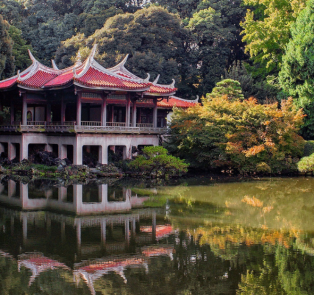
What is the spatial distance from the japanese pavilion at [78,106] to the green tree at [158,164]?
73.6 inches

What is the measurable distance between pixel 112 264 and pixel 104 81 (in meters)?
17.0

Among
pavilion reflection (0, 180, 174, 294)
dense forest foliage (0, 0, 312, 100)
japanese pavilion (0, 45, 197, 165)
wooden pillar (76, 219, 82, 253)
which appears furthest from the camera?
dense forest foliage (0, 0, 312, 100)

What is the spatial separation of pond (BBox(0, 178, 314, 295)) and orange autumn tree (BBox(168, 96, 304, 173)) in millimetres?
6421

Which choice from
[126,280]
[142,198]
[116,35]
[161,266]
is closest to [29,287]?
[126,280]

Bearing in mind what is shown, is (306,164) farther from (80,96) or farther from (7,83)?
(7,83)

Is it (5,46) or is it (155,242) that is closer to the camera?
(155,242)

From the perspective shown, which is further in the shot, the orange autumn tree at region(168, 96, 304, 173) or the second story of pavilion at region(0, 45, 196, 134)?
the second story of pavilion at region(0, 45, 196, 134)

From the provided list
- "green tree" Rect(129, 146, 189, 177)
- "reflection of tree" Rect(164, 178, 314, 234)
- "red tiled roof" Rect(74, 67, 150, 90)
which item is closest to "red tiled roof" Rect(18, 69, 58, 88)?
"red tiled roof" Rect(74, 67, 150, 90)

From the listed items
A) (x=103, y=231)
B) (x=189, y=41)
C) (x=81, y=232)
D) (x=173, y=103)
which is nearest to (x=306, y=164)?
(x=173, y=103)

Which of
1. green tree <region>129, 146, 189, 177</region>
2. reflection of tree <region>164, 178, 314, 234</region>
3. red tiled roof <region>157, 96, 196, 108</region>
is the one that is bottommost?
reflection of tree <region>164, 178, 314, 234</region>

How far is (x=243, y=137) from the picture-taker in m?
24.1

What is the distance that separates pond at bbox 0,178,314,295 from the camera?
7715mm

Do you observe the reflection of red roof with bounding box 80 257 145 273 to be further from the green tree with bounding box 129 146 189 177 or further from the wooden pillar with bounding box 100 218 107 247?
the green tree with bounding box 129 146 189 177

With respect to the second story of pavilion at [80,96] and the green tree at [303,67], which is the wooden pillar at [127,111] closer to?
the second story of pavilion at [80,96]
